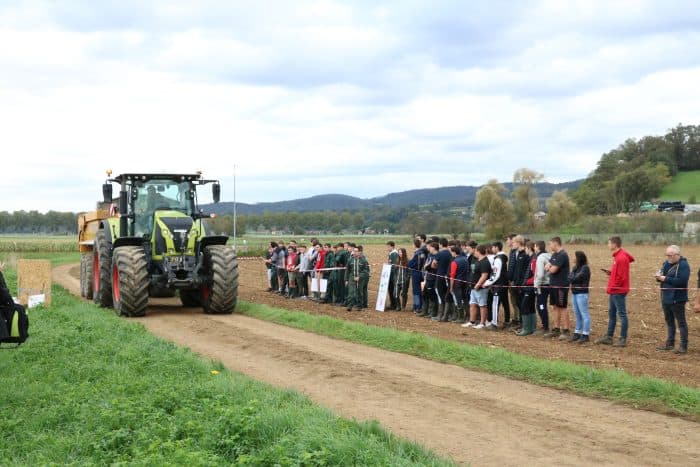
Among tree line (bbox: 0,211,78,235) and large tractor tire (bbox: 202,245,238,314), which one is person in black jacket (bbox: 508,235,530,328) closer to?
large tractor tire (bbox: 202,245,238,314)

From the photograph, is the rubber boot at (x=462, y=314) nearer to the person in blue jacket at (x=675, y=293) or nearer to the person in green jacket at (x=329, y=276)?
the person in blue jacket at (x=675, y=293)

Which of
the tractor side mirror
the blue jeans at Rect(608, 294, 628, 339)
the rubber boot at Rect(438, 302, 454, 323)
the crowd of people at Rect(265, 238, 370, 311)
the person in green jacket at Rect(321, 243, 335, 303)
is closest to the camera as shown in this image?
the blue jeans at Rect(608, 294, 628, 339)

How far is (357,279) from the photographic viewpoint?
19547mm

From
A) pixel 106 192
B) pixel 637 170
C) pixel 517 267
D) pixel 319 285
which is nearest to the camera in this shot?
pixel 517 267

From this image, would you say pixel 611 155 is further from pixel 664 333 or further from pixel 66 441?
pixel 66 441

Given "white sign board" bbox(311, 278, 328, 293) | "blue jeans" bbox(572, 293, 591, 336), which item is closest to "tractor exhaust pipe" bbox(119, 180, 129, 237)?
"white sign board" bbox(311, 278, 328, 293)

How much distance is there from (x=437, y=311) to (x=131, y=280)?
23.4 feet

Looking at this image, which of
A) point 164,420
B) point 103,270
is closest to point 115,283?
point 103,270

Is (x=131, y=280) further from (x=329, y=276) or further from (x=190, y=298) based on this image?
(x=329, y=276)

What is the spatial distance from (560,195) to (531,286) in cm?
6975

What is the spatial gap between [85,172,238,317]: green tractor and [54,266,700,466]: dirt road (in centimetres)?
425

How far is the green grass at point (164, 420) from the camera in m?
6.44

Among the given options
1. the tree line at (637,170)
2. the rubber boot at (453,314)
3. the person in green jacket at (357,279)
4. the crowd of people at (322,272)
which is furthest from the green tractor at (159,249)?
the tree line at (637,170)

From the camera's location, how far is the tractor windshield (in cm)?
1895
